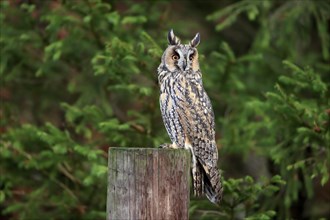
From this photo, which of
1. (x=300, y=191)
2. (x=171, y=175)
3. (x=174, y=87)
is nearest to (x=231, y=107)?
(x=300, y=191)

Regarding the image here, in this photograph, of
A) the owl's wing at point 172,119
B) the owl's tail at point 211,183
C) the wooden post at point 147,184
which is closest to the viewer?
the wooden post at point 147,184

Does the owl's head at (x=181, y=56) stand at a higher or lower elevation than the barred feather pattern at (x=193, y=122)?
higher

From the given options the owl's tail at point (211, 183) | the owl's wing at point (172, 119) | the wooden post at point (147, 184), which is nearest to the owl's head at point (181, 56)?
the owl's wing at point (172, 119)

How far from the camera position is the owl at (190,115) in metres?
4.46

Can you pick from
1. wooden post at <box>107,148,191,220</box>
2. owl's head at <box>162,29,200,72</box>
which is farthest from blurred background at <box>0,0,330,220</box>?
wooden post at <box>107,148,191,220</box>

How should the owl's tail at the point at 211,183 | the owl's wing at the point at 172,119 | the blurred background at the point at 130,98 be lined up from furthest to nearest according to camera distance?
the blurred background at the point at 130,98 → the owl's wing at the point at 172,119 → the owl's tail at the point at 211,183

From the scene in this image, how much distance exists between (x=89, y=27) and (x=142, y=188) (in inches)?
130

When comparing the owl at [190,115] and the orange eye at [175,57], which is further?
the orange eye at [175,57]

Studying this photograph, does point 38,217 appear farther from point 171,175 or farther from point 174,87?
point 171,175

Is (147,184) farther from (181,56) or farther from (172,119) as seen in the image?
(181,56)

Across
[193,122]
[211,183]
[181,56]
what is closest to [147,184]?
[211,183]

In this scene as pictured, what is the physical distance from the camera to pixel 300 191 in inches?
260

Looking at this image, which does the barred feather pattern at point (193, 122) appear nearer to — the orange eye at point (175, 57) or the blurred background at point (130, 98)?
the orange eye at point (175, 57)

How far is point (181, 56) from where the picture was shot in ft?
15.0
